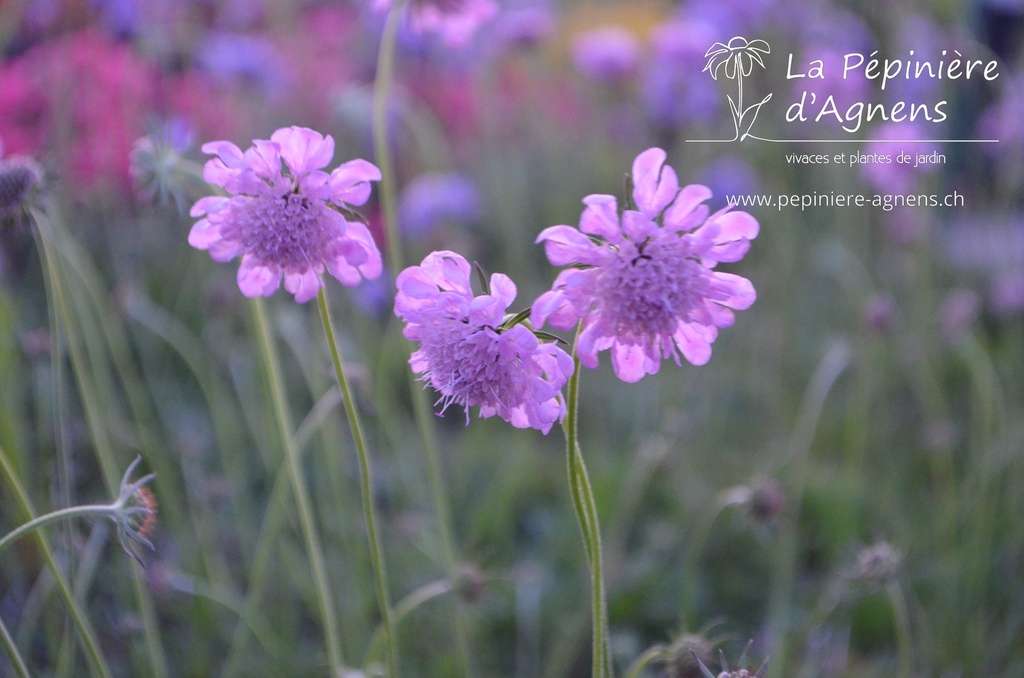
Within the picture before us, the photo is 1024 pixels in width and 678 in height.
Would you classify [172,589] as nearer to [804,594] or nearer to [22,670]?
[22,670]

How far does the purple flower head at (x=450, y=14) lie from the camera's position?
3.82 feet

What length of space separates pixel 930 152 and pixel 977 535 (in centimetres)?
91

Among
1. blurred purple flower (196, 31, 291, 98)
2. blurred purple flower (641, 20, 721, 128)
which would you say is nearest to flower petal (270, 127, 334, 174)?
blurred purple flower (196, 31, 291, 98)

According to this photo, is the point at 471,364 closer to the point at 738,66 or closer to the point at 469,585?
the point at 469,585

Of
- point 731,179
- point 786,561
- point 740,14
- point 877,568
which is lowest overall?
point 786,561

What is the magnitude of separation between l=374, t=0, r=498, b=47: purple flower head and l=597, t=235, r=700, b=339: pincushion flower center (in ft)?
2.29

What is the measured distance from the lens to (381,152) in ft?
3.58

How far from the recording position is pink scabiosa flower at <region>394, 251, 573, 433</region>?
0.62m

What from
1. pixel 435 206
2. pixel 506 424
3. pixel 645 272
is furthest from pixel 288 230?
pixel 435 206

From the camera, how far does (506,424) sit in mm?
2131

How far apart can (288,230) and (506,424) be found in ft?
4.93

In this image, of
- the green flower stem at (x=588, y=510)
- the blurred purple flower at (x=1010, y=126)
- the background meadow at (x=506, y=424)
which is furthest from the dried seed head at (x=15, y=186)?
the blurred purple flower at (x=1010, y=126)

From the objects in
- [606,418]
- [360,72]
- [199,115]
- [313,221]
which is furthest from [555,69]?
[313,221]

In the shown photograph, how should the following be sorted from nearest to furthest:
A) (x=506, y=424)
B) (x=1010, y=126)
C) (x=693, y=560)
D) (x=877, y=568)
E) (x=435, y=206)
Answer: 1. (x=877, y=568)
2. (x=693, y=560)
3. (x=1010, y=126)
4. (x=506, y=424)
5. (x=435, y=206)
